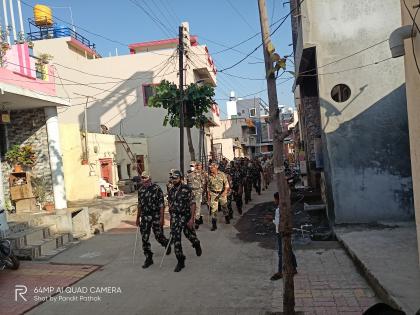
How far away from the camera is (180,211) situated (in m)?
7.95

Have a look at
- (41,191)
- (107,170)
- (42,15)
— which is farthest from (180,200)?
(42,15)

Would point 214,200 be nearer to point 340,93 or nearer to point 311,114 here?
point 340,93

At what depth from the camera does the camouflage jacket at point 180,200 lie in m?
7.95

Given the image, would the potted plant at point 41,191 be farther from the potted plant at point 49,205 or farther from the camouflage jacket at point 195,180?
the camouflage jacket at point 195,180

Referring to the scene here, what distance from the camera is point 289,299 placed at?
507cm

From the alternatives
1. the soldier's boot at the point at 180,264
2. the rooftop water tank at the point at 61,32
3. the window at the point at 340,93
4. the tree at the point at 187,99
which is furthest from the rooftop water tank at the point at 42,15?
the soldier's boot at the point at 180,264

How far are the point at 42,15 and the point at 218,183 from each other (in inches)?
793

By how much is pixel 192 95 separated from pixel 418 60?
40.0 feet

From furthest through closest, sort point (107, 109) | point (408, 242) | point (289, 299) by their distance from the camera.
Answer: point (107, 109) < point (408, 242) < point (289, 299)

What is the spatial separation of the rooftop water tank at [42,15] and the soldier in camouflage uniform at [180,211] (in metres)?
21.6

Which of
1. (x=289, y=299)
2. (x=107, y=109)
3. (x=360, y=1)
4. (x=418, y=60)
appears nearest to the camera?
(x=418, y=60)

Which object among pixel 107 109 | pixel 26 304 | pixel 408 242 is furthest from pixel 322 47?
pixel 107 109

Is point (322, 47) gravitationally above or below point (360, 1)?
below

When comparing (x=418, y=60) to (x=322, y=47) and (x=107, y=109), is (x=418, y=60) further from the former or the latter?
(x=107, y=109)
